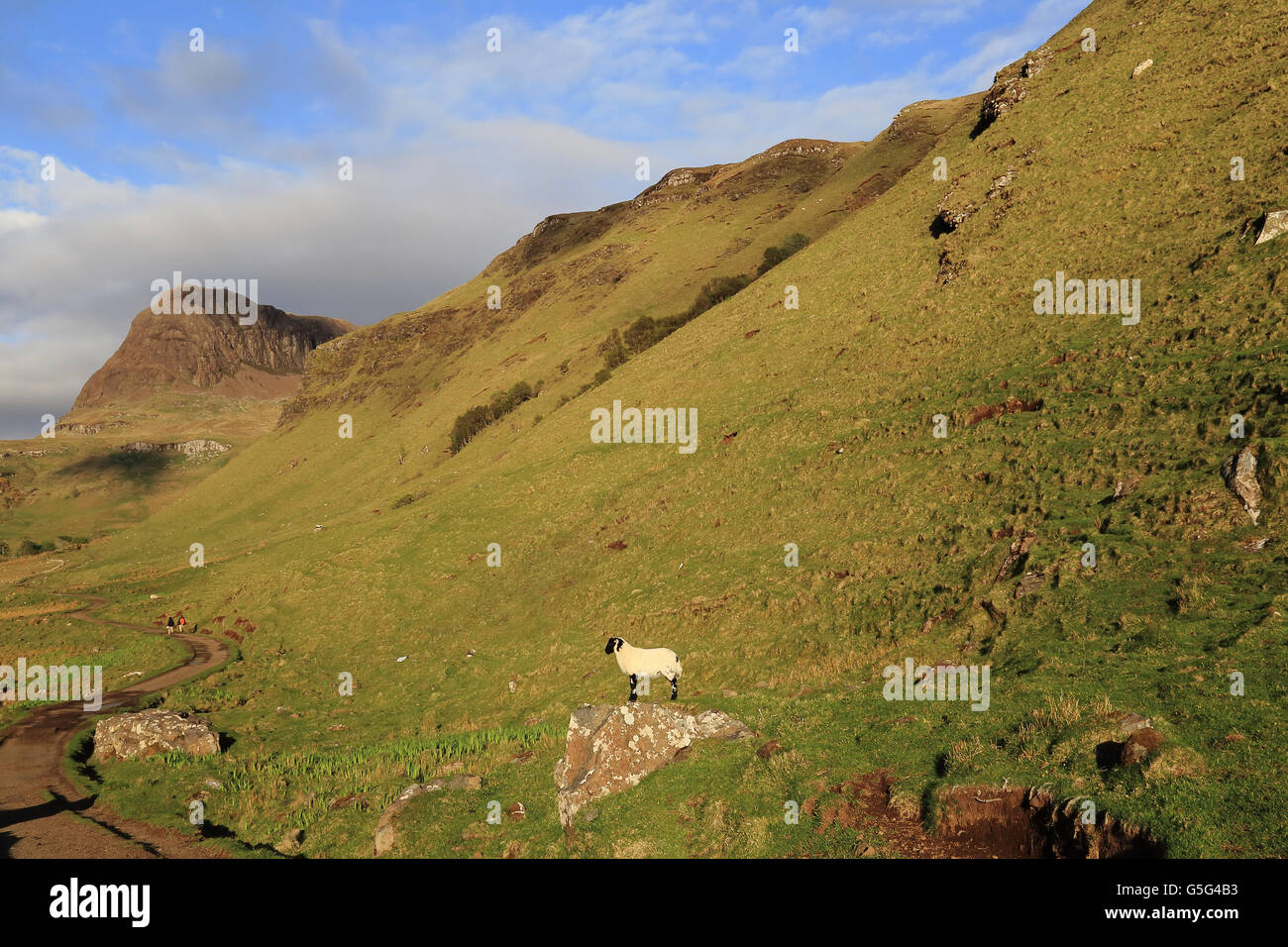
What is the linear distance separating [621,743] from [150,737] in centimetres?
2265

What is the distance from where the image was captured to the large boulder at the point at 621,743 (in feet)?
48.3

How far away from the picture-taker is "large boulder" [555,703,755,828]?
14.7m

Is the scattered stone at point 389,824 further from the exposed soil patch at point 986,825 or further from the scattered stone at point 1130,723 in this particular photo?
the scattered stone at point 1130,723

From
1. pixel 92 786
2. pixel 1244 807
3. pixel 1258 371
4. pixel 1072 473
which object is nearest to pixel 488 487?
pixel 92 786

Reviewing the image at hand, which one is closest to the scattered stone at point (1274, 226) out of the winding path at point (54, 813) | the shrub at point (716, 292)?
the winding path at point (54, 813)

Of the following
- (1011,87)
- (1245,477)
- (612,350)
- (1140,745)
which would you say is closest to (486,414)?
(612,350)

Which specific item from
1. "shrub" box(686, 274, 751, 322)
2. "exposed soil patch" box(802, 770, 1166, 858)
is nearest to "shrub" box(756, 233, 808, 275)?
"shrub" box(686, 274, 751, 322)

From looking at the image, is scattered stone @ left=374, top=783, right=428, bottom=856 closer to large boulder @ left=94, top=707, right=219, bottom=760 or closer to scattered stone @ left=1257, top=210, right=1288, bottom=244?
large boulder @ left=94, top=707, right=219, bottom=760

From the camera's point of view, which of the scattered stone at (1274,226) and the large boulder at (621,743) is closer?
the large boulder at (621,743)

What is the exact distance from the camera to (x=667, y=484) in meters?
47.6

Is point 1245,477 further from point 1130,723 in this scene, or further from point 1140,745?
point 1140,745

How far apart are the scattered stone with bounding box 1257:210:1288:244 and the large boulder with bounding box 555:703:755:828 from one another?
37.3 metres

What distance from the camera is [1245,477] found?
19.8 metres

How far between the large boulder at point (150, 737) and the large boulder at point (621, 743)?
64.5ft
